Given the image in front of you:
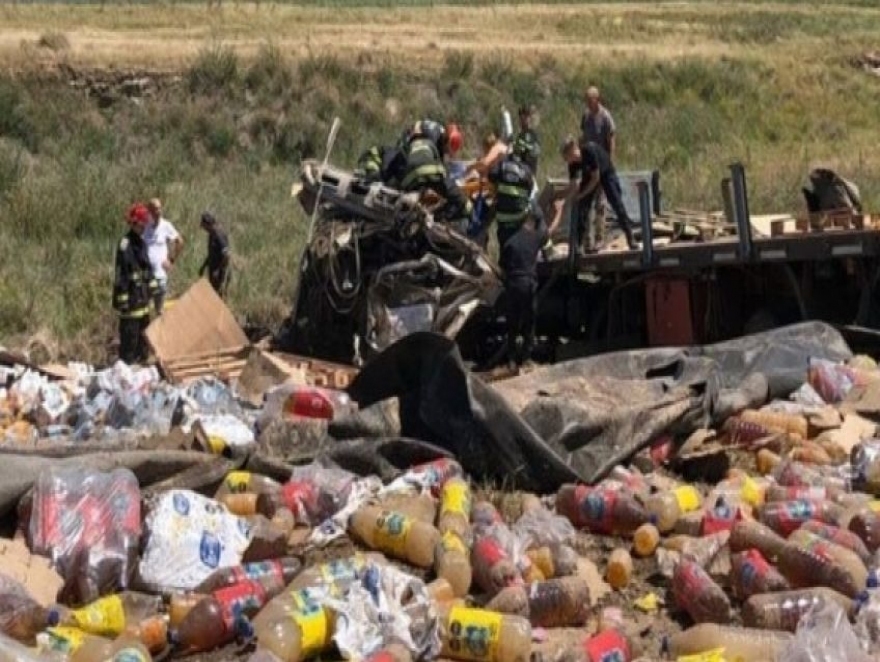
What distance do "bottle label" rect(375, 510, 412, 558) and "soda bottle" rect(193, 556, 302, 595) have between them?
1.62ft

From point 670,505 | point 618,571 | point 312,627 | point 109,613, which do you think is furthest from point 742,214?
point 109,613

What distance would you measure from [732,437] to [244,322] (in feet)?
21.2

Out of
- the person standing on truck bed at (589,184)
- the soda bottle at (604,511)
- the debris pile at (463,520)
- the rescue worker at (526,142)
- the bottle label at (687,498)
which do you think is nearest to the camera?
the debris pile at (463,520)

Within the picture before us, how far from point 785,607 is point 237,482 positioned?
9.58 ft

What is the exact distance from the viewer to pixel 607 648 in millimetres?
5645

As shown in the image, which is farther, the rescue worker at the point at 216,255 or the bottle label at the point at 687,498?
the rescue worker at the point at 216,255

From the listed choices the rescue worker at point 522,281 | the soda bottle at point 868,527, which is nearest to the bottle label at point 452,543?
the soda bottle at point 868,527

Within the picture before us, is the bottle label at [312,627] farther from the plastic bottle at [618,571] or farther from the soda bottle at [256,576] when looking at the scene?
the plastic bottle at [618,571]

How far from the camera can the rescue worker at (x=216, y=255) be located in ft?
43.7

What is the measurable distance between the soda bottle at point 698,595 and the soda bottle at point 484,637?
2.62 ft

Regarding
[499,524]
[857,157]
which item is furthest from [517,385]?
[857,157]

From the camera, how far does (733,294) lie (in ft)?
39.0

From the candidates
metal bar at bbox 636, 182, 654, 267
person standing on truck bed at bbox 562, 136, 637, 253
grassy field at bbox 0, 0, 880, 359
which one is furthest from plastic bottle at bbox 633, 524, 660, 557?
grassy field at bbox 0, 0, 880, 359

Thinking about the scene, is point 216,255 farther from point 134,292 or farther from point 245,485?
point 245,485
